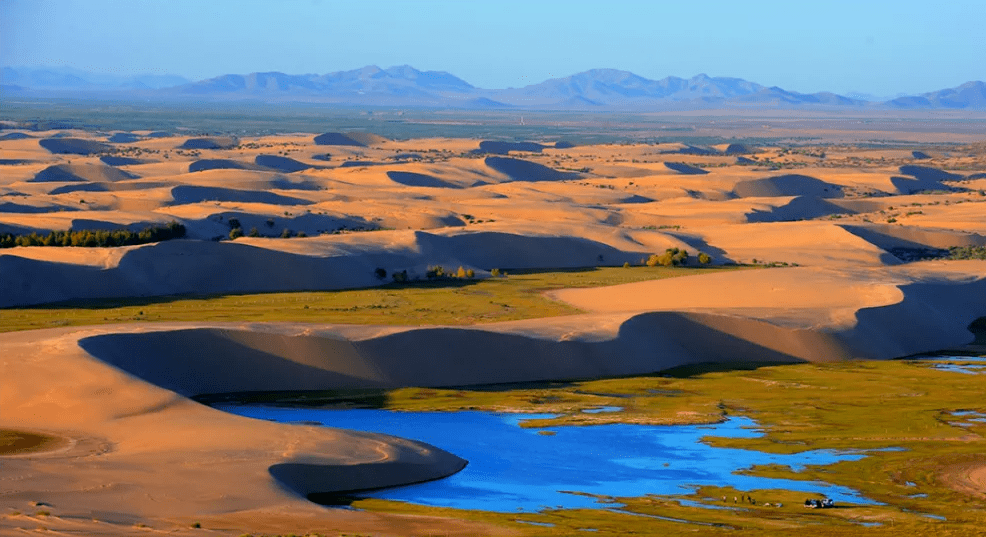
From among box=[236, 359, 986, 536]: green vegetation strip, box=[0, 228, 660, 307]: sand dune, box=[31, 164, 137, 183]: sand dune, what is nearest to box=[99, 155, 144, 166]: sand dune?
box=[31, 164, 137, 183]: sand dune

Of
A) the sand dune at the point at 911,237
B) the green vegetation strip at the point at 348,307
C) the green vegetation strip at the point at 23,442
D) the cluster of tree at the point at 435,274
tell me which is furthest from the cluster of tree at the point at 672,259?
the green vegetation strip at the point at 23,442

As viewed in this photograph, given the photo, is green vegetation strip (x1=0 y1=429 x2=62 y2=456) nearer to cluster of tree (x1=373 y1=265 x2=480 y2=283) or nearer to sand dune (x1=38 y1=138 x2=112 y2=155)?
cluster of tree (x1=373 y1=265 x2=480 y2=283)

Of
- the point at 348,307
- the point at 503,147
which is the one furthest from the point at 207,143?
the point at 348,307

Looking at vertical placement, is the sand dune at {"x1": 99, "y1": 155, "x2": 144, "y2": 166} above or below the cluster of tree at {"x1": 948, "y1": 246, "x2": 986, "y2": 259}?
above

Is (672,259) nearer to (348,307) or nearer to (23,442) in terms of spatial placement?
(348,307)

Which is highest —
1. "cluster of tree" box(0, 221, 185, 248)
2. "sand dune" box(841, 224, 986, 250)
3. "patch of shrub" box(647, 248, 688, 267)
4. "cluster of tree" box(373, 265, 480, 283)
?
"cluster of tree" box(0, 221, 185, 248)

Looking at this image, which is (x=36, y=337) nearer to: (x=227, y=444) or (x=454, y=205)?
(x=227, y=444)

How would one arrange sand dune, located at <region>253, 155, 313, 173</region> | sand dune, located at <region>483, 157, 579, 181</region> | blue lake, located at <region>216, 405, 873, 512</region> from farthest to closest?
sand dune, located at <region>483, 157, 579, 181</region>, sand dune, located at <region>253, 155, 313, 173</region>, blue lake, located at <region>216, 405, 873, 512</region>
